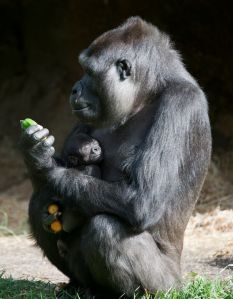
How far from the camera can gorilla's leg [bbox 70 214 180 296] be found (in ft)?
15.2

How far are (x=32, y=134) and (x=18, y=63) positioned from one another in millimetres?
7452

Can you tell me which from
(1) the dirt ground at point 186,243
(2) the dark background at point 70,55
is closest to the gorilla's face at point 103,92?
(1) the dirt ground at point 186,243

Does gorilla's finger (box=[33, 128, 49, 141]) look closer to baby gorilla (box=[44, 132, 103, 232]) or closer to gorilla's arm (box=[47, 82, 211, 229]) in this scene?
gorilla's arm (box=[47, 82, 211, 229])

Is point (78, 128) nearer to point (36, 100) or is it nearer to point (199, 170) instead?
point (199, 170)

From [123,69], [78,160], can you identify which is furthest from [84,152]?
[123,69]

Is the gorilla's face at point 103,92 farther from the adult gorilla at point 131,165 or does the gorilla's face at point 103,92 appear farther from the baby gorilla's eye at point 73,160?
the baby gorilla's eye at point 73,160

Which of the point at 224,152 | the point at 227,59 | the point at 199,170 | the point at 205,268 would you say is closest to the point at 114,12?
the point at 227,59

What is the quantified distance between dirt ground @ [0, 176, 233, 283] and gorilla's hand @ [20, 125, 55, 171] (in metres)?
1.45

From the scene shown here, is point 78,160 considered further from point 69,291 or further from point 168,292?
point 168,292

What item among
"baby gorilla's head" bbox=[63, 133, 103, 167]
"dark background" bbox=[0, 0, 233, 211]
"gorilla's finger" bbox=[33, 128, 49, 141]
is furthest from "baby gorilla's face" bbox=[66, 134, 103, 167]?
"dark background" bbox=[0, 0, 233, 211]

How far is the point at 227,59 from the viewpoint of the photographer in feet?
33.4

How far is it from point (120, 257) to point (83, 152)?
31.7 inches

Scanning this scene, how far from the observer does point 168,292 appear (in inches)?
192

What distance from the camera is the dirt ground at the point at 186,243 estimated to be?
6.41m
